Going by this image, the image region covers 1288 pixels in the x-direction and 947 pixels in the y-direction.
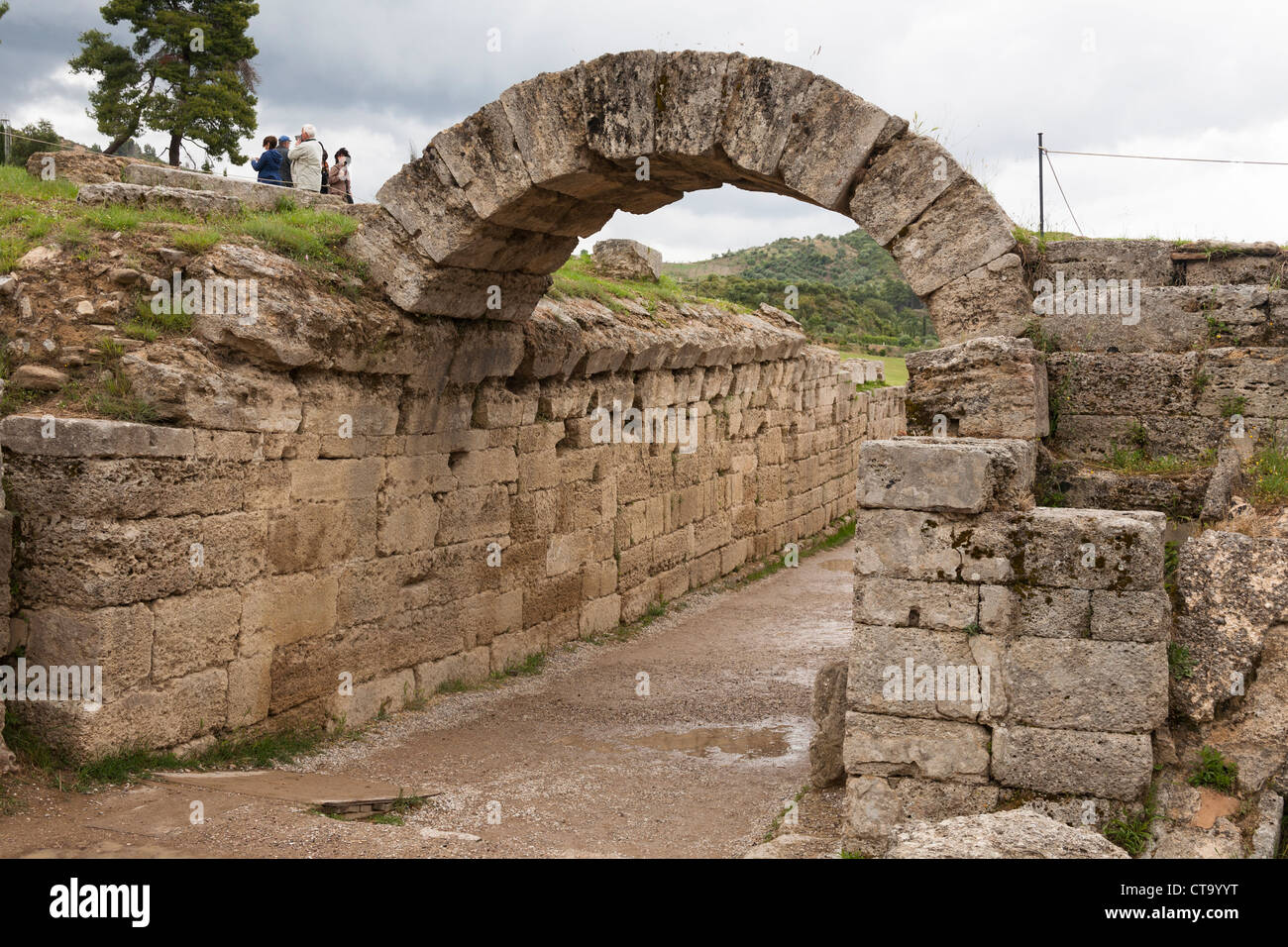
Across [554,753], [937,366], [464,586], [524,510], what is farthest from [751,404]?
[937,366]

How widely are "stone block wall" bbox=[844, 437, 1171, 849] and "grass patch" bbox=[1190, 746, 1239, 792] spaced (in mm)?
282

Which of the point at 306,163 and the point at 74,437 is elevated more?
the point at 306,163

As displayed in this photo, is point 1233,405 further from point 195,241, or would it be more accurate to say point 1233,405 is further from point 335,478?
point 195,241

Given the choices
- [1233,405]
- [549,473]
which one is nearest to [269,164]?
[549,473]

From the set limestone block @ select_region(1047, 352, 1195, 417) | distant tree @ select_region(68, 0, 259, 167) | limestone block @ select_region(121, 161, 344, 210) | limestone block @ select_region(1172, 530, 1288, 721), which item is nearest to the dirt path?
limestone block @ select_region(1172, 530, 1288, 721)

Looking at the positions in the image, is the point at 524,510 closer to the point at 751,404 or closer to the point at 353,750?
the point at 353,750

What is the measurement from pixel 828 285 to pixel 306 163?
101 ft

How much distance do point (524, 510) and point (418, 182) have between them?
346 cm

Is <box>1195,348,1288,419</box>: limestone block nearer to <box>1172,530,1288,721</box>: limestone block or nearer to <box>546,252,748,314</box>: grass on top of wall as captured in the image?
<box>1172,530,1288,721</box>: limestone block

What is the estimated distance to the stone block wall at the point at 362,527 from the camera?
6.16m

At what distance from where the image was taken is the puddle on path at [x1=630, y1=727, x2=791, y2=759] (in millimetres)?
8227

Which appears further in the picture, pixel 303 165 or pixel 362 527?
pixel 303 165

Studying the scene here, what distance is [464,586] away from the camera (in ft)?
31.1

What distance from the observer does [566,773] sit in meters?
7.56
